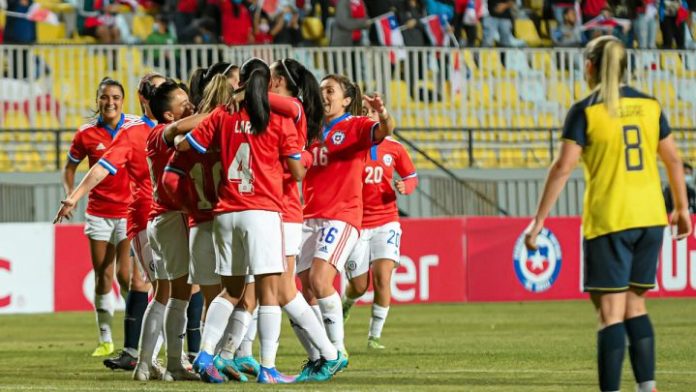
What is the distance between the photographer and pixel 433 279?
2342 cm

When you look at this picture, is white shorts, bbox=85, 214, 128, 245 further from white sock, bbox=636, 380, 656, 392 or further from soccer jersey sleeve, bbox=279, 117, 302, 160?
white sock, bbox=636, 380, 656, 392

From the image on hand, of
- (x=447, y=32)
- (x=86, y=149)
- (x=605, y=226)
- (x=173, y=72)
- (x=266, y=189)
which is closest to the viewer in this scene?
(x=605, y=226)

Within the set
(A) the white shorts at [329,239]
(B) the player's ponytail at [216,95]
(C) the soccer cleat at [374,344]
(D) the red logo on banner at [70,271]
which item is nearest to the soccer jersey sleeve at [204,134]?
(B) the player's ponytail at [216,95]

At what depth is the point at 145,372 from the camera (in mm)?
10984

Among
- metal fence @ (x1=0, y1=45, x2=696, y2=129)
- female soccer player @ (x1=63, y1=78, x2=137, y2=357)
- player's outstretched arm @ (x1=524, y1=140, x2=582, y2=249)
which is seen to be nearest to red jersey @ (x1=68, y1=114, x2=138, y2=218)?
female soccer player @ (x1=63, y1=78, x2=137, y2=357)

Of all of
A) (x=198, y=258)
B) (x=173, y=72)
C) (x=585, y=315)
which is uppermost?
(x=173, y=72)

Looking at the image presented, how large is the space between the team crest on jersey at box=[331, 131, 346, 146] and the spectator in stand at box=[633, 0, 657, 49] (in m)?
18.5

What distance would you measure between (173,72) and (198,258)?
15797 millimetres

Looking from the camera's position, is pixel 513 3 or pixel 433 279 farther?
pixel 513 3

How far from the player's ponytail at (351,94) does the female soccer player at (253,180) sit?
2.09 meters

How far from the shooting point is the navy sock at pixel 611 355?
8.27 m

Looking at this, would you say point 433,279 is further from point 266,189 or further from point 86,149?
point 266,189

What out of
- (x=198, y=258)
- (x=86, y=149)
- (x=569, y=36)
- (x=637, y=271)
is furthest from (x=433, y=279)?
(x=637, y=271)

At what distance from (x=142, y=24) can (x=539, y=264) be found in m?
8.51
